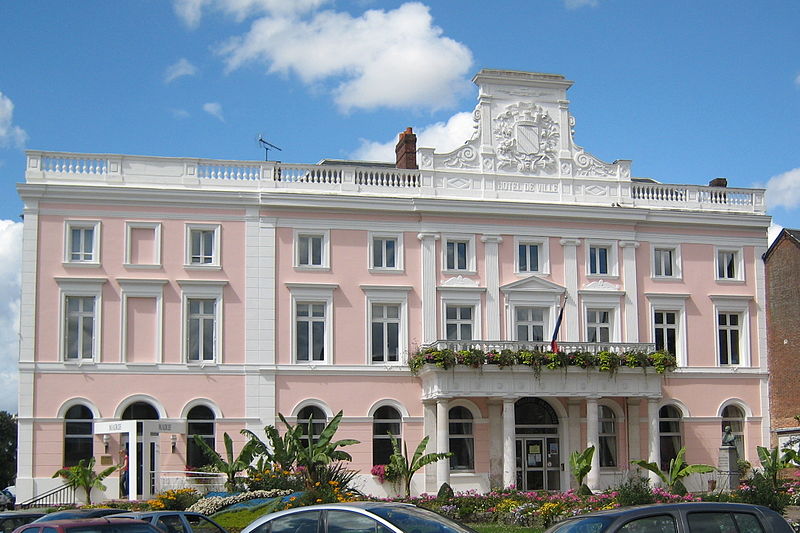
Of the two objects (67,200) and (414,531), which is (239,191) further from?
(414,531)

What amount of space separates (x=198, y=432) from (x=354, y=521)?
24.1 m

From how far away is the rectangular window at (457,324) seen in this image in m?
39.3

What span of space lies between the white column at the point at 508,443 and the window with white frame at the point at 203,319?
10.0m

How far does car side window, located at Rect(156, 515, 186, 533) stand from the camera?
61.5ft

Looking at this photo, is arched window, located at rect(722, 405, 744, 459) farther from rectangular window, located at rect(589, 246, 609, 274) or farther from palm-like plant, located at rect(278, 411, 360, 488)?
palm-like plant, located at rect(278, 411, 360, 488)

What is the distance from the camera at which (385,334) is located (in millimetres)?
38844

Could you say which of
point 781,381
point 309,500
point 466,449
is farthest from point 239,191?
point 781,381

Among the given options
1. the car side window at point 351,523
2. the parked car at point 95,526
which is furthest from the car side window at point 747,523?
the parked car at point 95,526

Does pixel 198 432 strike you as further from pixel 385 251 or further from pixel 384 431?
pixel 385 251

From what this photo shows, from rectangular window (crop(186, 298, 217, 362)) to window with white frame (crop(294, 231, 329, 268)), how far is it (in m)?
3.45

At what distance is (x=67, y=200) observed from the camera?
37.1 metres

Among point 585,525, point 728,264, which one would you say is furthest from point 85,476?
point 728,264

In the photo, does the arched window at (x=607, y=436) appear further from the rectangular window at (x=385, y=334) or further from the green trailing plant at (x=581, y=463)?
the rectangular window at (x=385, y=334)

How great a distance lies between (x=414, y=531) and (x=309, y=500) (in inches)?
444
